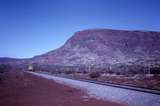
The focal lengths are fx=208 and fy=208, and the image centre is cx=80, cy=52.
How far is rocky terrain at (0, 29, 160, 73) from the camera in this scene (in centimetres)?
9581

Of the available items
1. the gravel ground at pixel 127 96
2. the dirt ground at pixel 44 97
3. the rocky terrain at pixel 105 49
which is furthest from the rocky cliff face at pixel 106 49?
the gravel ground at pixel 127 96

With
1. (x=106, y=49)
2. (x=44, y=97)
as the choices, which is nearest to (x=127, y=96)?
(x=44, y=97)

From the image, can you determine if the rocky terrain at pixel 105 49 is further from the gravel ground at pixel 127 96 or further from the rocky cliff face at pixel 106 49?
the gravel ground at pixel 127 96

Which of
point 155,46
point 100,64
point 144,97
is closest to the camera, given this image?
point 144,97

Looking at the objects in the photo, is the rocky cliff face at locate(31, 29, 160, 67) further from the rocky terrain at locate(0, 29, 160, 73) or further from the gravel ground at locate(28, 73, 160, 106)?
the gravel ground at locate(28, 73, 160, 106)

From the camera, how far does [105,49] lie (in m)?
103

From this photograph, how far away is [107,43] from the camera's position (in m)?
109

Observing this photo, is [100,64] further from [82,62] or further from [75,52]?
[75,52]

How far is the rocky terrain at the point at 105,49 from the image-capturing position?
9581cm

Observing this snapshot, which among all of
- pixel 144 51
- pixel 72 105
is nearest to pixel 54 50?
pixel 144 51

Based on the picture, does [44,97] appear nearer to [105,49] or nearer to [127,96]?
[127,96]

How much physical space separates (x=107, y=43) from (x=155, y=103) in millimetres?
95744

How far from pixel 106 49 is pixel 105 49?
492 millimetres

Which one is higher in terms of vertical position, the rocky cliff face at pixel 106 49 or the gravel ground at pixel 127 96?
the rocky cliff face at pixel 106 49
